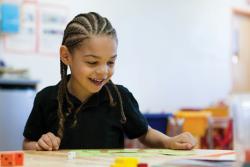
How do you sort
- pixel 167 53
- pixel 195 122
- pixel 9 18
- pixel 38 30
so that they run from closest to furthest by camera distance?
1. pixel 9 18
2. pixel 38 30
3. pixel 195 122
4. pixel 167 53

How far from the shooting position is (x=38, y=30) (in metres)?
3.88

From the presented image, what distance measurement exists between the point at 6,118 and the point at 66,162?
7.29ft

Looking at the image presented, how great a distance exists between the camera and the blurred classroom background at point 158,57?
3.63 metres

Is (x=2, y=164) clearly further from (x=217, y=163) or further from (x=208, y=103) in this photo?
(x=208, y=103)

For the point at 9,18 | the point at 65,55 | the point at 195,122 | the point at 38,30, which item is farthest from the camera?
the point at 195,122

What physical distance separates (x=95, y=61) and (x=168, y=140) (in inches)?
12.8

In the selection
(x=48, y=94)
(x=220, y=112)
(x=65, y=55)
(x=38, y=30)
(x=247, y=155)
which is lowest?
(x=247, y=155)

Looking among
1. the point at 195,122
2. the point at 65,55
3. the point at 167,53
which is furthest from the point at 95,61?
the point at 167,53

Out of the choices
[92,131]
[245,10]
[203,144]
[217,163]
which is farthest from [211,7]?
[217,163]

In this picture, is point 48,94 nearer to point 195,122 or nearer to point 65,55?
point 65,55

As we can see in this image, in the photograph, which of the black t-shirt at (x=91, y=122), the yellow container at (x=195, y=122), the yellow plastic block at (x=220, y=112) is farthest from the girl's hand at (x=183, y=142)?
the yellow plastic block at (x=220, y=112)

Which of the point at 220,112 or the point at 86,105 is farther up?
the point at 220,112

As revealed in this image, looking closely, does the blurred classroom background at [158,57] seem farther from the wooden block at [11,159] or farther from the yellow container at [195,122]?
the wooden block at [11,159]

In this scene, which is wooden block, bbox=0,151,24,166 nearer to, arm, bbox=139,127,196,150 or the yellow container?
arm, bbox=139,127,196,150
